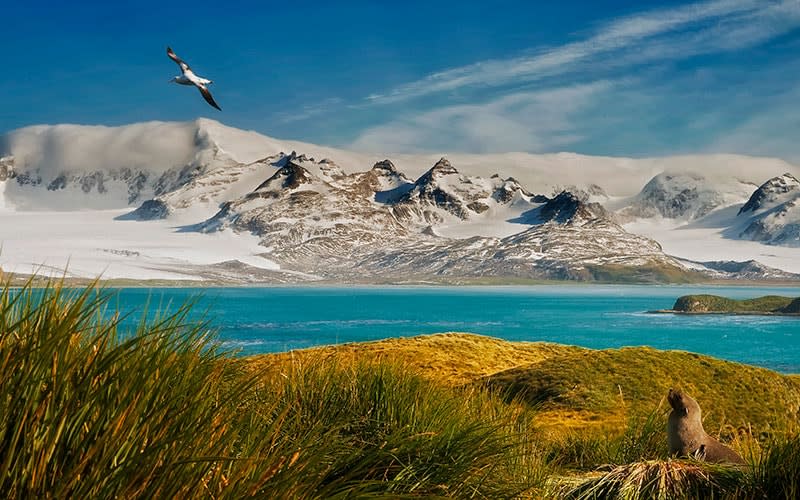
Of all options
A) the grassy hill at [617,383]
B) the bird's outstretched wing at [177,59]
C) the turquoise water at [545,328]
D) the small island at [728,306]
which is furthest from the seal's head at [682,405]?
the small island at [728,306]

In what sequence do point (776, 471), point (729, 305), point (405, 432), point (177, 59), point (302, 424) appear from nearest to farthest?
point (405, 432)
point (776, 471)
point (302, 424)
point (177, 59)
point (729, 305)

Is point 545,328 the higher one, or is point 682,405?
point 682,405

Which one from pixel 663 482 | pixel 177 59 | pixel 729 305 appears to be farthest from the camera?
pixel 729 305

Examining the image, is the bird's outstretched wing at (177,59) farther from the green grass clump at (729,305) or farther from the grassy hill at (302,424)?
the green grass clump at (729,305)

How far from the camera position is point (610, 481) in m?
7.48

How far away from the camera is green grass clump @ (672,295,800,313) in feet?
534

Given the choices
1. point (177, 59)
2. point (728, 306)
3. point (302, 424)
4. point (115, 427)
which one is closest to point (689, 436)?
point (302, 424)

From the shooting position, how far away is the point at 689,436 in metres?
8.42

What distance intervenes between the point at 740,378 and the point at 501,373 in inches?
183

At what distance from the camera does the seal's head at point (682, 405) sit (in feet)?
27.7

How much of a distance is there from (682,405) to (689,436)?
0.33 m

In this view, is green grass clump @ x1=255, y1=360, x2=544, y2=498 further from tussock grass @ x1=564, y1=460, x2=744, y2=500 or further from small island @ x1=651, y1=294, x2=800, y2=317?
small island @ x1=651, y1=294, x2=800, y2=317

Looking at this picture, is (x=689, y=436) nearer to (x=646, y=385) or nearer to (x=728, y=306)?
(x=646, y=385)

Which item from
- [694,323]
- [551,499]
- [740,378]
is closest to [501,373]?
[740,378]
